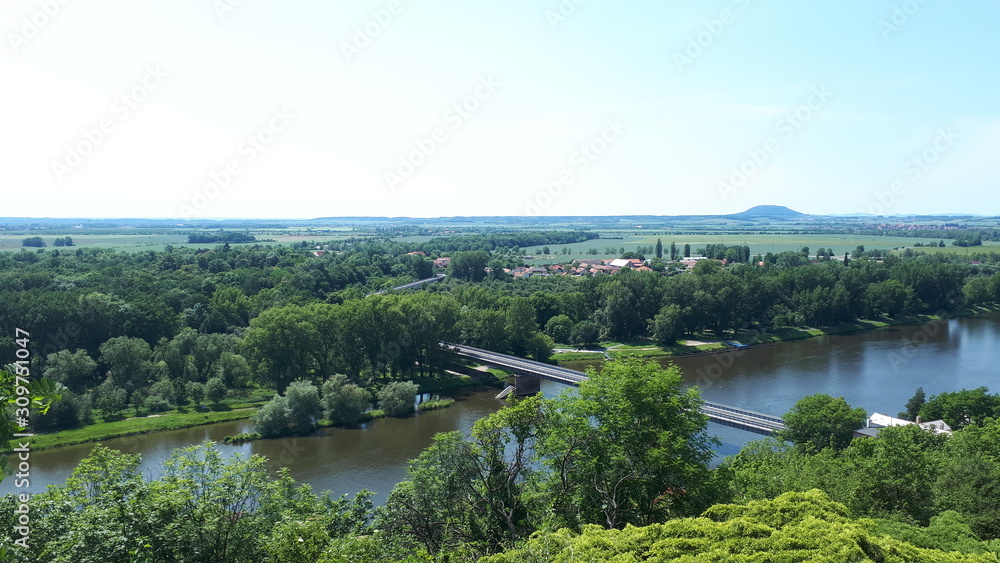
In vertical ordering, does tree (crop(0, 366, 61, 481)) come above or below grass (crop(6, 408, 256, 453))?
above

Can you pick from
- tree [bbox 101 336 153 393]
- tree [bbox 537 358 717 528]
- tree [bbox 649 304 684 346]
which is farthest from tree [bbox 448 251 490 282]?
tree [bbox 537 358 717 528]

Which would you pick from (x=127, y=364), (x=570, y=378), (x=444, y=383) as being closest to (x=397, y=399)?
(x=444, y=383)

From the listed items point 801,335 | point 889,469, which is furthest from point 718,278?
point 889,469

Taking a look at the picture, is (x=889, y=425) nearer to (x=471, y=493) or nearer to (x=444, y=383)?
(x=471, y=493)

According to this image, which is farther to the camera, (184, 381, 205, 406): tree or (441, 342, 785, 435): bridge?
(184, 381, 205, 406): tree

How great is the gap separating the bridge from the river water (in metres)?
0.96

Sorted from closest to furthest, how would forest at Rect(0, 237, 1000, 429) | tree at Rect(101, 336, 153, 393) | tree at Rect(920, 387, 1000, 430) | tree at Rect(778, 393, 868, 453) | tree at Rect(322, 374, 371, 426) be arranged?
tree at Rect(778, 393, 868, 453)
tree at Rect(920, 387, 1000, 430)
tree at Rect(322, 374, 371, 426)
tree at Rect(101, 336, 153, 393)
forest at Rect(0, 237, 1000, 429)

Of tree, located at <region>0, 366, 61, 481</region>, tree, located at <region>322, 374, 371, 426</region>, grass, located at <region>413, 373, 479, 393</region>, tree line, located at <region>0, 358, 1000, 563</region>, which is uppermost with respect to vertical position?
tree, located at <region>0, 366, 61, 481</region>

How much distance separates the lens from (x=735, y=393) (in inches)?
1624

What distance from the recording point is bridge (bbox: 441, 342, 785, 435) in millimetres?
31156

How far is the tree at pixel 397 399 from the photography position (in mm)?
39750

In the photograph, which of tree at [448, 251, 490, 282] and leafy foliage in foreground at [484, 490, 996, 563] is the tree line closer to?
leafy foliage in foreground at [484, 490, 996, 563]

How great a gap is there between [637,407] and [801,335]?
53739 millimetres

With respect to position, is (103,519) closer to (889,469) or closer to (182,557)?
(182,557)
